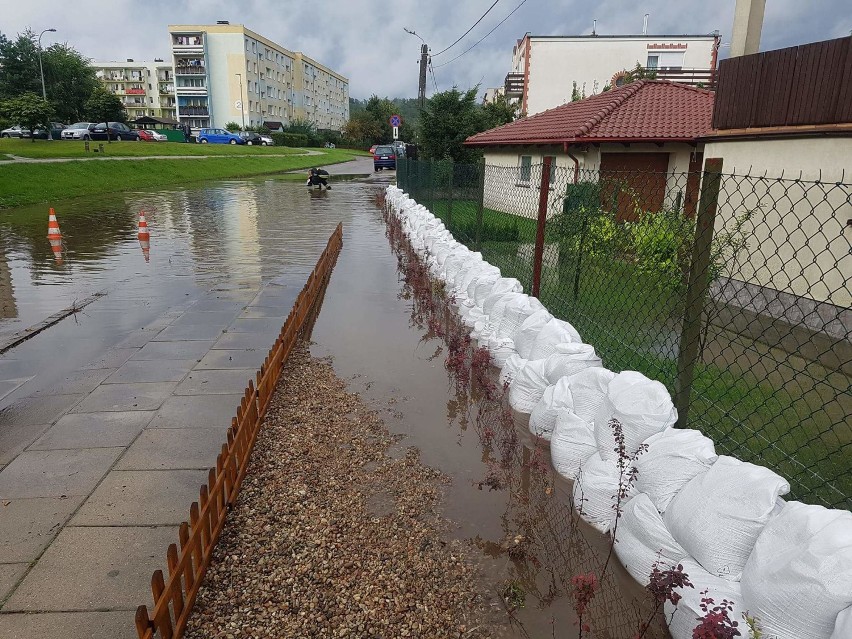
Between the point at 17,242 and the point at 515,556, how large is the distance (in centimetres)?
1393

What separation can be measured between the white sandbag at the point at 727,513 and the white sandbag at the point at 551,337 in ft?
6.19

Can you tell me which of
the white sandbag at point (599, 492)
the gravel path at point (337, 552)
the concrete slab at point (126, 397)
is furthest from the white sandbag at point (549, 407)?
the concrete slab at point (126, 397)

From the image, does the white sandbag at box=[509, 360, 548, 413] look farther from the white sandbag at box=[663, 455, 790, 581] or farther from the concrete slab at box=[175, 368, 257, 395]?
the concrete slab at box=[175, 368, 257, 395]

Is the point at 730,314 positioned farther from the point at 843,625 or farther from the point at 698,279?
the point at 843,625

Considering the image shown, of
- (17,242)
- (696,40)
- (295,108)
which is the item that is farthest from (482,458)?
(295,108)

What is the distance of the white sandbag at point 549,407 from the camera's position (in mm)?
3837

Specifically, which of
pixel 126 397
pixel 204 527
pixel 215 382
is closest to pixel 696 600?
pixel 204 527

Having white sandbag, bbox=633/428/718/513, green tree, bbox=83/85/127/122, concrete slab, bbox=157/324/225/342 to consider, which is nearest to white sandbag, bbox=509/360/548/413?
white sandbag, bbox=633/428/718/513

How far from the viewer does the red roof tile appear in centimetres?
1241

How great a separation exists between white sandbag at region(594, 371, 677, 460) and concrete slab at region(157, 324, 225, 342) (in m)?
4.59

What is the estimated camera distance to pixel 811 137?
6.82 m

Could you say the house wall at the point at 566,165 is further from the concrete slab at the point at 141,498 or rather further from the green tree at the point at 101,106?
the green tree at the point at 101,106

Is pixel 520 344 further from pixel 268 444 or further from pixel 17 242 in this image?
pixel 17 242

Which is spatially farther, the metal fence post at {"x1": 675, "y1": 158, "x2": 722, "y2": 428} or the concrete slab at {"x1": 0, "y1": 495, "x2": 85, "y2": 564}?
the metal fence post at {"x1": 675, "y1": 158, "x2": 722, "y2": 428}
